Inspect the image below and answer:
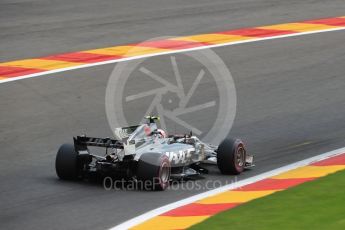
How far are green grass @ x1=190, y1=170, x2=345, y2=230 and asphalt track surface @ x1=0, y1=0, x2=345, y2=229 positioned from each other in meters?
1.21

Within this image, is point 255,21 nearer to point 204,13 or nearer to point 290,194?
point 204,13

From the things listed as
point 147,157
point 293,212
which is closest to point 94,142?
point 147,157

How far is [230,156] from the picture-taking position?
1359 centimetres

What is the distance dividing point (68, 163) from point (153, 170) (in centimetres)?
127

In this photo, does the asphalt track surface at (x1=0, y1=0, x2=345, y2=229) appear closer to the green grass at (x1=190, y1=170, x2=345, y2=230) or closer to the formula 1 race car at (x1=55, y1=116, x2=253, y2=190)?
the formula 1 race car at (x1=55, y1=116, x2=253, y2=190)

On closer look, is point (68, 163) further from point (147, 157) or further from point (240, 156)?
point (240, 156)

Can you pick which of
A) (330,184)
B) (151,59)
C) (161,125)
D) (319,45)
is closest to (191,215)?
(330,184)

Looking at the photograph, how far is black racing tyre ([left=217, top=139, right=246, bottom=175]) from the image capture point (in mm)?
13594

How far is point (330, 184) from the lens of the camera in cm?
1267

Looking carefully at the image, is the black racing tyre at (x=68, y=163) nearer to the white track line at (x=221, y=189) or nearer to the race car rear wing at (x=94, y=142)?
the race car rear wing at (x=94, y=142)

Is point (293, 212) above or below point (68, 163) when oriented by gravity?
below

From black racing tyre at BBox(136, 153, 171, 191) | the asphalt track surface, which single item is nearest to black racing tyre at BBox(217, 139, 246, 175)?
the asphalt track surface

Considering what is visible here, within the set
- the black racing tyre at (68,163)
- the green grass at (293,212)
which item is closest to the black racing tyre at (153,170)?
the black racing tyre at (68,163)

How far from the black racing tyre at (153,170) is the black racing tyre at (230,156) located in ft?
3.87
